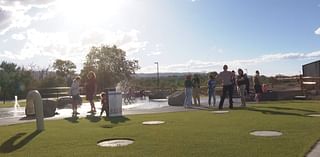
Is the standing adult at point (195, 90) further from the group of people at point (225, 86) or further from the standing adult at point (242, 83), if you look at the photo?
the standing adult at point (242, 83)

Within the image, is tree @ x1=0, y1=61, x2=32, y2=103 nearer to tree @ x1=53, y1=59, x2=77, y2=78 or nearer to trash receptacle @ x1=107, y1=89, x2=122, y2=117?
tree @ x1=53, y1=59, x2=77, y2=78

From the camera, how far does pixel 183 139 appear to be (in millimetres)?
8797

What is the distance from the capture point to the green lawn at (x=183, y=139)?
290 inches

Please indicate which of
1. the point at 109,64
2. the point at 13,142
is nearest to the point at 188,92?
the point at 13,142

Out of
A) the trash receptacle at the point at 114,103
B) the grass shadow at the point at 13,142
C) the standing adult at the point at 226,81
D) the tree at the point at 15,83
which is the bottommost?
the grass shadow at the point at 13,142

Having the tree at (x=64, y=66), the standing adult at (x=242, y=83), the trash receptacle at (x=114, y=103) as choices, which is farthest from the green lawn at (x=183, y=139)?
the tree at (x=64, y=66)

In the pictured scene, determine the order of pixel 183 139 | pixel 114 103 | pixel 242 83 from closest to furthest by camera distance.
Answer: pixel 183 139
pixel 114 103
pixel 242 83

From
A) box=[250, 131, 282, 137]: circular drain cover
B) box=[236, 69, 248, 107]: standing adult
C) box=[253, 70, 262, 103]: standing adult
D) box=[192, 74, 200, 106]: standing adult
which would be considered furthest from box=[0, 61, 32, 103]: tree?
box=[250, 131, 282, 137]: circular drain cover

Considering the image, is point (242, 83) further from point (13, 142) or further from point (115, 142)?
point (13, 142)

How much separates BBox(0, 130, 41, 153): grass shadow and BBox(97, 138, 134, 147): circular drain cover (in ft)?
6.24

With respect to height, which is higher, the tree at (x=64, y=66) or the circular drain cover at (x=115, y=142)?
the tree at (x=64, y=66)

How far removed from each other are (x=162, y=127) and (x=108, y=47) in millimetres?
49819

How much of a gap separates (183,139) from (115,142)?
1.54 meters

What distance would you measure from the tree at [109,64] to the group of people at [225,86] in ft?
116
